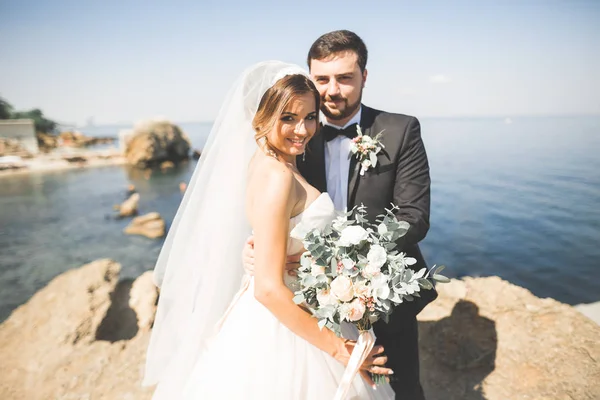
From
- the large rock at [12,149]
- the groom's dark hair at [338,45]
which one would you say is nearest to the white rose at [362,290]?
the groom's dark hair at [338,45]

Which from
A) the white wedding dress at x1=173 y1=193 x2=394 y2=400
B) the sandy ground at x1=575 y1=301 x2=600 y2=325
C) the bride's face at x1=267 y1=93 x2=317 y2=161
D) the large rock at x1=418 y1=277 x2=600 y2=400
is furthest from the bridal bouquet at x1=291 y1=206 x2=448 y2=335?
the sandy ground at x1=575 y1=301 x2=600 y2=325

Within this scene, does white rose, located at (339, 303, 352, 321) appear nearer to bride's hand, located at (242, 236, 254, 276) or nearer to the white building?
bride's hand, located at (242, 236, 254, 276)

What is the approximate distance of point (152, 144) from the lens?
155ft

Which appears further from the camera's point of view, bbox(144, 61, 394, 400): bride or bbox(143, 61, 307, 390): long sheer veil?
bbox(143, 61, 307, 390): long sheer veil

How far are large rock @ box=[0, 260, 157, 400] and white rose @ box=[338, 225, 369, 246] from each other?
132 inches

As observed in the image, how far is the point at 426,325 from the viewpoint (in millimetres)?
4340

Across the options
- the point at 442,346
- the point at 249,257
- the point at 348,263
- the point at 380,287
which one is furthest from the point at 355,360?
the point at 442,346

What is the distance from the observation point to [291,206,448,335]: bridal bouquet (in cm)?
169

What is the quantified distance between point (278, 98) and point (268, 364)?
1.70m

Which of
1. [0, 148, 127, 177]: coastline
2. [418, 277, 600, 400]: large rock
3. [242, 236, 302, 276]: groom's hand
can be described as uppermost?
[242, 236, 302, 276]: groom's hand

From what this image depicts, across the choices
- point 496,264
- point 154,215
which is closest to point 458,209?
point 496,264

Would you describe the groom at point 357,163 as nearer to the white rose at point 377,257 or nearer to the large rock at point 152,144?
the white rose at point 377,257

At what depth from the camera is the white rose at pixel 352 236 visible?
1.65 metres

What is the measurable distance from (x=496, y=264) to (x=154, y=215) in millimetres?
22696
